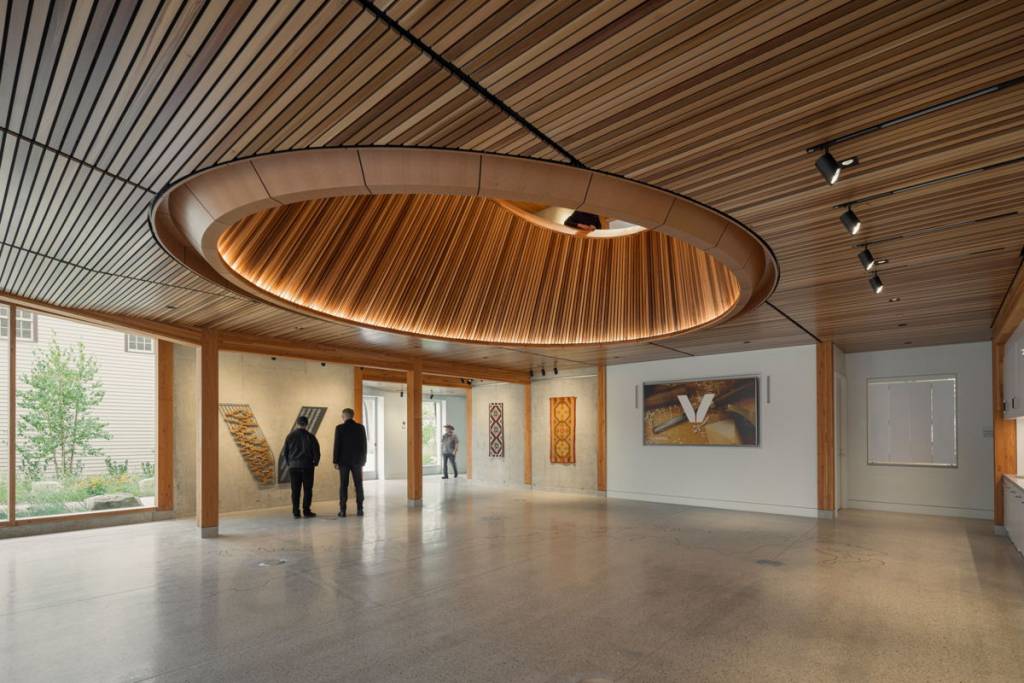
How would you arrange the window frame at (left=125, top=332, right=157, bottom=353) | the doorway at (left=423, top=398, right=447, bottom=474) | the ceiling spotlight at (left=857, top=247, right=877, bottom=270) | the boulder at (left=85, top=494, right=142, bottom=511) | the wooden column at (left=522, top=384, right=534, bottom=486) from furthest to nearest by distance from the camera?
the doorway at (left=423, top=398, right=447, bottom=474), the wooden column at (left=522, top=384, right=534, bottom=486), the window frame at (left=125, top=332, right=157, bottom=353), the boulder at (left=85, top=494, right=142, bottom=511), the ceiling spotlight at (left=857, top=247, right=877, bottom=270)

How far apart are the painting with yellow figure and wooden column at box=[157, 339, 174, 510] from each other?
29.7ft

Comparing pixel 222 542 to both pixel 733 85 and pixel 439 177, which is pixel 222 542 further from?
pixel 733 85

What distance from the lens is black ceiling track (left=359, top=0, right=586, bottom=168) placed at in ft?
7.46

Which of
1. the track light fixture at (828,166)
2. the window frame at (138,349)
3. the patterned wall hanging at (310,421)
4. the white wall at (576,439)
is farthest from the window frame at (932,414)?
the window frame at (138,349)

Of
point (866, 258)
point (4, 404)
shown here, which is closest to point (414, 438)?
point (4, 404)

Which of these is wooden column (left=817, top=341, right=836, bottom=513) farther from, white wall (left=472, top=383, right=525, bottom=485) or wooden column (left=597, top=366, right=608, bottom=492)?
white wall (left=472, top=383, right=525, bottom=485)

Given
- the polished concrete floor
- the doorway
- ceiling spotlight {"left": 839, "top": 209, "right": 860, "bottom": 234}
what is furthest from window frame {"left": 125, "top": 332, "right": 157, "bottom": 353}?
the doorway

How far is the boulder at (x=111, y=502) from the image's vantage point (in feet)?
30.1

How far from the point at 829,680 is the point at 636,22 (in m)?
3.95

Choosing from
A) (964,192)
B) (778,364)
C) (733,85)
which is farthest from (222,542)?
(778,364)

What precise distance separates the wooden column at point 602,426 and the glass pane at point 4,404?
10.5 metres

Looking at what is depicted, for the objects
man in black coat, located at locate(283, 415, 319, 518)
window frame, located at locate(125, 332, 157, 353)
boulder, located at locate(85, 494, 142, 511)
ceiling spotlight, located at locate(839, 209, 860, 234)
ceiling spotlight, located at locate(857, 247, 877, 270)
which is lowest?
boulder, located at locate(85, 494, 142, 511)

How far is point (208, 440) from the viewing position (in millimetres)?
8594

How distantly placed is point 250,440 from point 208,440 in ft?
7.78
